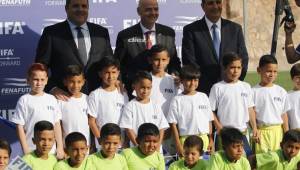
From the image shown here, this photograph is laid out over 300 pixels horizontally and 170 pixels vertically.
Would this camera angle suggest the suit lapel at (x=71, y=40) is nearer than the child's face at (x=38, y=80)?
No

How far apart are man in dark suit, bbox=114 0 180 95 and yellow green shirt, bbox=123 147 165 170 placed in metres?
1.26

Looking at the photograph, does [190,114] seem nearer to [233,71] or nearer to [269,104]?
[233,71]

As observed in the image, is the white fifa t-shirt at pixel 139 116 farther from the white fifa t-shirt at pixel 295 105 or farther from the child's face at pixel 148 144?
the white fifa t-shirt at pixel 295 105

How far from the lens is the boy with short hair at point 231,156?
9.17m

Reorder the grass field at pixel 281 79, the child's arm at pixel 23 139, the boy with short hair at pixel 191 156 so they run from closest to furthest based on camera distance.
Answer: the boy with short hair at pixel 191 156
the child's arm at pixel 23 139
the grass field at pixel 281 79

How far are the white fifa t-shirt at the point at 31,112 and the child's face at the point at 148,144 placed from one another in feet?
3.13

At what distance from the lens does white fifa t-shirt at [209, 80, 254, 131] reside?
10.1 metres

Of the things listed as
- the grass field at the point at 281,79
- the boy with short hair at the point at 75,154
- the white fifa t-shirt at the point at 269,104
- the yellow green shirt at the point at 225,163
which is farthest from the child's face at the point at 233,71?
the grass field at the point at 281,79

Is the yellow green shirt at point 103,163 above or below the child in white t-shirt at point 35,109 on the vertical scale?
below

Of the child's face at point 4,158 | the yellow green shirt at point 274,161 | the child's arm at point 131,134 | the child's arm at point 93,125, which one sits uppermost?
the child's arm at point 93,125

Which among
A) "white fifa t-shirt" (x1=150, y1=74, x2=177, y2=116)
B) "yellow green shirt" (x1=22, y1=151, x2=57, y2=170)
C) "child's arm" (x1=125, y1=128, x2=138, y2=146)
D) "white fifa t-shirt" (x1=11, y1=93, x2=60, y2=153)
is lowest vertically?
"yellow green shirt" (x1=22, y1=151, x2=57, y2=170)

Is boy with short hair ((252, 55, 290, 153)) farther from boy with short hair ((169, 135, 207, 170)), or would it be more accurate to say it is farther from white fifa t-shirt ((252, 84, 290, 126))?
boy with short hair ((169, 135, 207, 170))

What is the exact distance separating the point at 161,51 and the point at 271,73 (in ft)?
4.38

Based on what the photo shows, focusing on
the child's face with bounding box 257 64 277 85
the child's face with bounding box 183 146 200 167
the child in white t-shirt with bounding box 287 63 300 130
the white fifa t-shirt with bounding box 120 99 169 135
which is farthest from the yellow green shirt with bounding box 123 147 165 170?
the child in white t-shirt with bounding box 287 63 300 130
